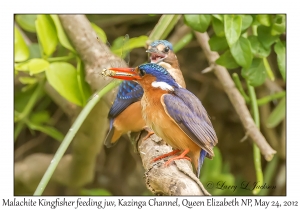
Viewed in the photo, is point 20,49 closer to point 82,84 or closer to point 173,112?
point 82,84

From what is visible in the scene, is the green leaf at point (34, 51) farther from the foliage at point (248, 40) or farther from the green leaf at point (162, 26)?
the foliage at point (248, 40)

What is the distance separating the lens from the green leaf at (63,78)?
1.75 metres

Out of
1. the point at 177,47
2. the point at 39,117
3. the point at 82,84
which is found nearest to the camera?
the point at 82,84

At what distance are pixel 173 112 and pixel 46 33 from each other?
0.71 metres

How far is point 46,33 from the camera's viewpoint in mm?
1813

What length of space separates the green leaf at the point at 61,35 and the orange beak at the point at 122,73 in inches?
22.4

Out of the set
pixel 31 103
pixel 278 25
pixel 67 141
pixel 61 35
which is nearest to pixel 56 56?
pixel 61 35

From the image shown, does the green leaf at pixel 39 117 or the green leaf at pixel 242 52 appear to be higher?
the green leaf at pixel 242 52

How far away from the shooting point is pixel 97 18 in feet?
6.82

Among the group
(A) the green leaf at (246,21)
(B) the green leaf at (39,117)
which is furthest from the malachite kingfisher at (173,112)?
(B) the green leaf at (39,117)

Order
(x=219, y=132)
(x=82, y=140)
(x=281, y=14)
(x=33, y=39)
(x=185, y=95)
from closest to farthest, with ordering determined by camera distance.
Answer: (x=185, y=95), (x=281, y=14), (x=82, y=140), (x=33, y=39), (x=219, y=132)

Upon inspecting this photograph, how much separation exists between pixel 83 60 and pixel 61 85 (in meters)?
0.11
